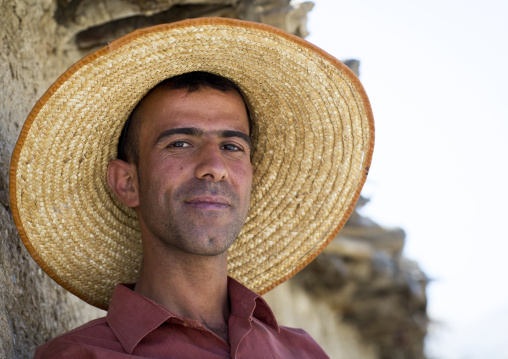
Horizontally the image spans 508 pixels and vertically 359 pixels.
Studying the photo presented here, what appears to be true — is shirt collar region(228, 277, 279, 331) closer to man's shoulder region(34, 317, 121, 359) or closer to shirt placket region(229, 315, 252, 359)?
shirt placket region(229, 315, 252, 359)

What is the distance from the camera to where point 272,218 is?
7.15 feet

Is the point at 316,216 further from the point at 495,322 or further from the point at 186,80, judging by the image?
the point at 495,322

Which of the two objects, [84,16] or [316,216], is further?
[84,16]

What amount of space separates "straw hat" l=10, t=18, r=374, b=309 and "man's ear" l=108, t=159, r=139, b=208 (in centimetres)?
4

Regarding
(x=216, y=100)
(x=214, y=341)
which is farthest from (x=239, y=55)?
(x=214, y=341)

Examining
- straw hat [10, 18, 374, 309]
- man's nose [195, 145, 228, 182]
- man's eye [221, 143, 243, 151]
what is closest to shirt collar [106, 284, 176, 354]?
straw hat [10, 18, 374, 309]

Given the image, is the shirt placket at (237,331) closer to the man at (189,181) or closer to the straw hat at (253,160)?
the man at (189,181)

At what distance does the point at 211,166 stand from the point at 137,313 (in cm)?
45

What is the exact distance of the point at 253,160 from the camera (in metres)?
2.22

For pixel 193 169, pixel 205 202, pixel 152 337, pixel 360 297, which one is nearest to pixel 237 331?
pixel 152 337

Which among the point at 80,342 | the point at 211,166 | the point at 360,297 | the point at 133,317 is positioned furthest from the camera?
the point at 360,297

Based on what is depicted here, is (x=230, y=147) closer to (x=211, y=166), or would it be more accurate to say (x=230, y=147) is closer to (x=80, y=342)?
(x=211, y=166)

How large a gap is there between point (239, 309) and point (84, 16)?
4.08 feet

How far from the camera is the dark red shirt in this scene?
1552mm
